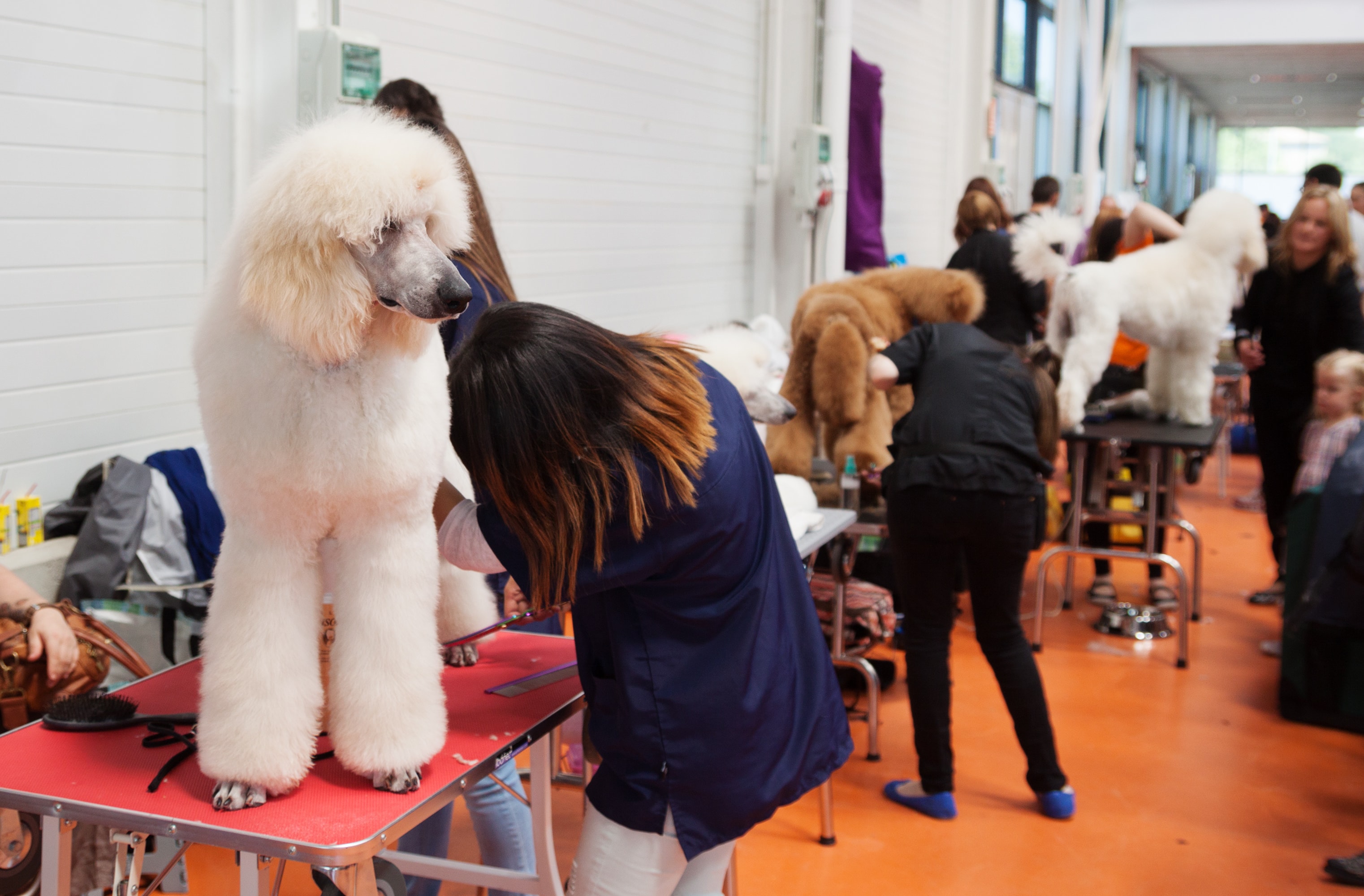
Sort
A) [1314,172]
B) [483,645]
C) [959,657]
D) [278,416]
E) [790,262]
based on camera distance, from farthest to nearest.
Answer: [790,262], [1314,172], [959,657], [483,645], [278,416]

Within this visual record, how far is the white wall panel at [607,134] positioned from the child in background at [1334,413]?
2639 mm

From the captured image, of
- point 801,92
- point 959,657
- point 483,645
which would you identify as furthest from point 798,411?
point 801,92

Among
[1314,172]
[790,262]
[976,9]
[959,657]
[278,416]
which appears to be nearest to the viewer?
[278,416]

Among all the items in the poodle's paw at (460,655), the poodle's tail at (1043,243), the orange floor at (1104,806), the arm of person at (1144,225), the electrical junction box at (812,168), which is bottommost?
the orange floor at (1104,806)

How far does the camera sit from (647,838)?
4.74ft

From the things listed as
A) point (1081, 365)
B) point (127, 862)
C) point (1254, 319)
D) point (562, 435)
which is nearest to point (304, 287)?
point (562, 435)

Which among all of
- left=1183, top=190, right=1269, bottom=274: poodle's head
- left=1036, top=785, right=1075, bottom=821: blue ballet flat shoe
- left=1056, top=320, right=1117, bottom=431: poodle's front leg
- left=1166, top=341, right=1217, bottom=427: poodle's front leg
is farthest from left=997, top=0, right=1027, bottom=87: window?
left=1036, top=785, right=1075, bottom=821: blue ballet flat shoe

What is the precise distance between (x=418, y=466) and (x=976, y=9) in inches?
344

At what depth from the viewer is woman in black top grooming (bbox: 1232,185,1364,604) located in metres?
4.09

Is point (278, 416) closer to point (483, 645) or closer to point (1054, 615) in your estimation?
point (483, 645)

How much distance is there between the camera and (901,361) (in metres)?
2.86

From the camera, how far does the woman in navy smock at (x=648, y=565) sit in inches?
52.6

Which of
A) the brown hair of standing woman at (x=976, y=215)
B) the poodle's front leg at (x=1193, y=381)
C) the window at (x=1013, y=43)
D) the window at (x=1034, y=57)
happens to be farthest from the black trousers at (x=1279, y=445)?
the window at (x=1013, y=43)

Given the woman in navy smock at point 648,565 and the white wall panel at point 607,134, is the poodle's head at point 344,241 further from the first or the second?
the white wall panel at point 607,134
